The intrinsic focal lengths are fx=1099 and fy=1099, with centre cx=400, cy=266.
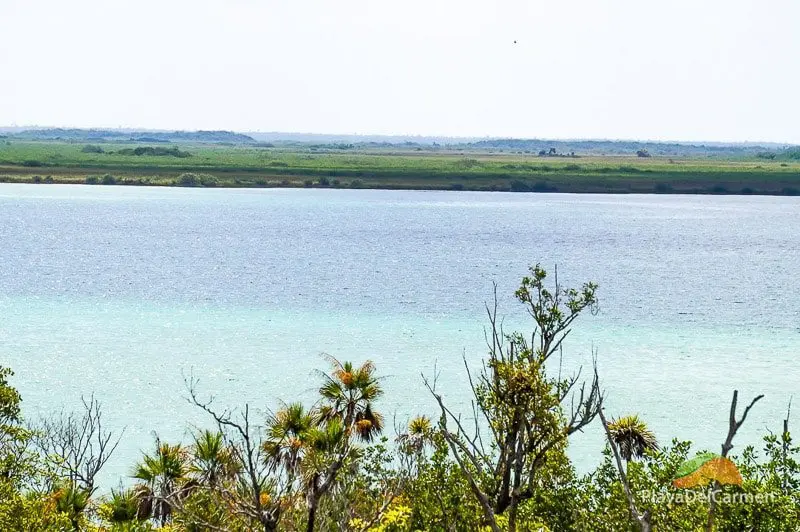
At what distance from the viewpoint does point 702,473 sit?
13938 millimetres

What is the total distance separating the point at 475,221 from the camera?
117 metres

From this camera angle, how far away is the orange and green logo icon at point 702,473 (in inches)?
520

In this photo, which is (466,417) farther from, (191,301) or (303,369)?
(191,301)

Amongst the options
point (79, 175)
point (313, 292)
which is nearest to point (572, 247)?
point (313, 292)

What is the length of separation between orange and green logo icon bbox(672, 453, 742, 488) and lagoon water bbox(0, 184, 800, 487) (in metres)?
12.1

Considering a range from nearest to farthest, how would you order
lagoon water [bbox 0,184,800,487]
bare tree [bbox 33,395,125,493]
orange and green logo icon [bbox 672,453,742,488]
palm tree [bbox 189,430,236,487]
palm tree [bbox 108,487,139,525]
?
orange and green logo icon [bbox 672,453,742,488] → palm tree [bbox 189,430,236,487] → palm tree [bbox 108,487,139,525] → bare tree [bbox 33,395,125,493] → lagoon water [bbox 0,184,800,487]

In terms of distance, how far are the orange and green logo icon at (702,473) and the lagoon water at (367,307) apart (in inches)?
477

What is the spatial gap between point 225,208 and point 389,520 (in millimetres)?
120403

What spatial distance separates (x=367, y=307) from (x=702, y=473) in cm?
4233

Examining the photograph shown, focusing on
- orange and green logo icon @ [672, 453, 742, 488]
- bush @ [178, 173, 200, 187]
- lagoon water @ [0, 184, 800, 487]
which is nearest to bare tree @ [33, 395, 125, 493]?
lagoon water @ [0, 184, 800, 487]

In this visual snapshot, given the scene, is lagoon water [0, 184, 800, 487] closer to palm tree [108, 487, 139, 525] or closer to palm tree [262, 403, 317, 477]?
palm tree [262, 403, 317, 477]

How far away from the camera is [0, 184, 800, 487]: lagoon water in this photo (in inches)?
1428

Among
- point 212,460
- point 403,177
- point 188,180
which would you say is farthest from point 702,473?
point 403,177

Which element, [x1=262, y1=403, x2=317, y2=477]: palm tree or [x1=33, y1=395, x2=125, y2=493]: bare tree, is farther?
[x1=33, y1=395, x2=125, y2=493]: bare tree
